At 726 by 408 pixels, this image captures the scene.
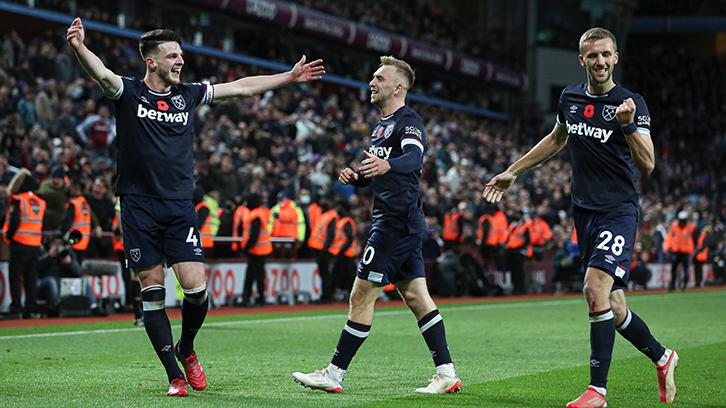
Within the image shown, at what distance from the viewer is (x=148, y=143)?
654cm

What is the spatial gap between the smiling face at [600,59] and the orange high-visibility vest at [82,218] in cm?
948

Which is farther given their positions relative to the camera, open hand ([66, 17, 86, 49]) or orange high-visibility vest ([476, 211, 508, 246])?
orange high-visibility vest ([476, 211, 508, 246])

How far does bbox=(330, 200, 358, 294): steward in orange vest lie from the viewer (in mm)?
18625

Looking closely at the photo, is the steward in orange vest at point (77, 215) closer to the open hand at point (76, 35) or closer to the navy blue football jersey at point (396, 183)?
the open hand at point (76, 35)

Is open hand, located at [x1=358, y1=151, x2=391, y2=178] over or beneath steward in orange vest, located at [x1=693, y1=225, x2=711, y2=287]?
over

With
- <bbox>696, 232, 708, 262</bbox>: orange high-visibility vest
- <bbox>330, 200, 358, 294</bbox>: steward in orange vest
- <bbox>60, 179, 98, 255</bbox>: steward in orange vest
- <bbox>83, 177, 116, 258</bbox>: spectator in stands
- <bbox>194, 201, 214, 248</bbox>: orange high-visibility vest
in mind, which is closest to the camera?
<bbox>60, 179, 98, 255</bbox>: steward in orange vest

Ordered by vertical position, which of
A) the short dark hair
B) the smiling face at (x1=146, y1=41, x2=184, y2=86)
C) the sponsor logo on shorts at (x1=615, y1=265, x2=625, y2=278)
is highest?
the short dark hair

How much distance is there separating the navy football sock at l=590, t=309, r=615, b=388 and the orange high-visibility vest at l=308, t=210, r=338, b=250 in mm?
12510

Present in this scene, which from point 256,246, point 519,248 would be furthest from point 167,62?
point 519,248

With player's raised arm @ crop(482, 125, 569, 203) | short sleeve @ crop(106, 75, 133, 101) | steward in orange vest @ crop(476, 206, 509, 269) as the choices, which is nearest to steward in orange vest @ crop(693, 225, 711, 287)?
steward in orange vest @ crop(476, 206, 509, 269)

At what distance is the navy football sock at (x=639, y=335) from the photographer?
6.39m

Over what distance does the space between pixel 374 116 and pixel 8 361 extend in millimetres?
24457

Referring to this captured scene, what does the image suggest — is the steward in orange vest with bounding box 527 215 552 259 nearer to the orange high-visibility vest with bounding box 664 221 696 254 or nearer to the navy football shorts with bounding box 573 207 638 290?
the orange high-visibility vest with bounding box 664 221 696 254

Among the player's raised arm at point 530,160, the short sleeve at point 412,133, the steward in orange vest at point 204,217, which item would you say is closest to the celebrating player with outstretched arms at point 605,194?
the player's raised arm at point 530,160
